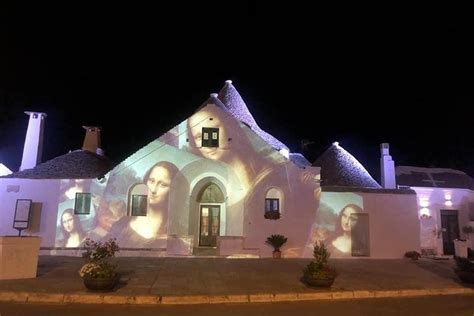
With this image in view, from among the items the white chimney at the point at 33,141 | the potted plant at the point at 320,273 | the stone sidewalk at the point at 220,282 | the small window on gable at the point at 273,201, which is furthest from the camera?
the white chimney at the point at 33,141

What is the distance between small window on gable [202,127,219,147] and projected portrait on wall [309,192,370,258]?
21.2ft

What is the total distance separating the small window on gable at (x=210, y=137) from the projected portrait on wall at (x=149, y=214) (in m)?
2.10

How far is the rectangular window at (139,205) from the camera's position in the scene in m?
21.7

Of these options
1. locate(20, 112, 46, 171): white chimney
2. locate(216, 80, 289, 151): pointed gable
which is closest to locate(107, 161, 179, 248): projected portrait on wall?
locate(216, 80, 289, 151): pointed gable

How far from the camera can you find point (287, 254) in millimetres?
21578

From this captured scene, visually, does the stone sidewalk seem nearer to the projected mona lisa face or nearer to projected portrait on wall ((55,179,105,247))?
projected portrait on wall ((55,179,105,247))

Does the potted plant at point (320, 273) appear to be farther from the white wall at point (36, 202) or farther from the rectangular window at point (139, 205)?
the white wall at point (36, 202)

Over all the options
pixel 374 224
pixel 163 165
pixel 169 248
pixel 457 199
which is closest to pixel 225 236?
pixel 169 248

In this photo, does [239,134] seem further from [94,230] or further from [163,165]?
[94,230]

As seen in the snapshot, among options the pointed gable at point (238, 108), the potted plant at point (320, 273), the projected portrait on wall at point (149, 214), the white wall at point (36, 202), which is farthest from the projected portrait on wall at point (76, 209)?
the potted plant at point (320, 273)

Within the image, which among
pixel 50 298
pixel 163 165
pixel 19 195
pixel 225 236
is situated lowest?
pixel 50 298

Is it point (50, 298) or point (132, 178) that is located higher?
point (132, 178)

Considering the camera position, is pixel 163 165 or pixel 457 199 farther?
pixel 457 199

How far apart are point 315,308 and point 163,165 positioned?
1326 centimetres
